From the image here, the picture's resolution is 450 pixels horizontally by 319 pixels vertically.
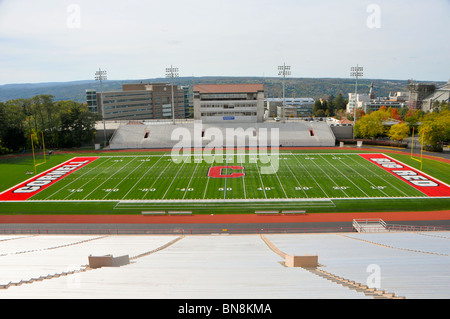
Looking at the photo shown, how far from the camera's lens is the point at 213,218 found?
80.0 ft

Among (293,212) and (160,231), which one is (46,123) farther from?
(293,212)

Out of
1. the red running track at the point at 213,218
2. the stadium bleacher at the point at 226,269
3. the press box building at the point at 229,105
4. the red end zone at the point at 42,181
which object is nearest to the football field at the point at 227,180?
the red end zone at the point at 42,181

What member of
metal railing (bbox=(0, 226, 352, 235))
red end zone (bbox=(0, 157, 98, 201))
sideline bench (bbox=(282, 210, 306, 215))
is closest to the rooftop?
red end zone (bbox=(0, 157, 98, 201))

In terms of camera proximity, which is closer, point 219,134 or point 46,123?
point 46,123

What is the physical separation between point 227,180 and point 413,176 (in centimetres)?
1901

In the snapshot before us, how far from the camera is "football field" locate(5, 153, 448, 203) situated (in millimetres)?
28469

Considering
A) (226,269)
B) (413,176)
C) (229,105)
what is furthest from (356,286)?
(229,105)

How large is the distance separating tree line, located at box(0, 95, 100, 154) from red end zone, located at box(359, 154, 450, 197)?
41291 mm

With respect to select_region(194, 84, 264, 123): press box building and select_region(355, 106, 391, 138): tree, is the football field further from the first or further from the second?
select_region(194, 84, 264, 123): press box building

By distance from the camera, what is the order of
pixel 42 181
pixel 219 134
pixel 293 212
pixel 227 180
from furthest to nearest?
pixel 219 134, pixel 42 181, pixel 227 180, pixel 293 212

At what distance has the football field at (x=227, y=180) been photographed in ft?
93.4
